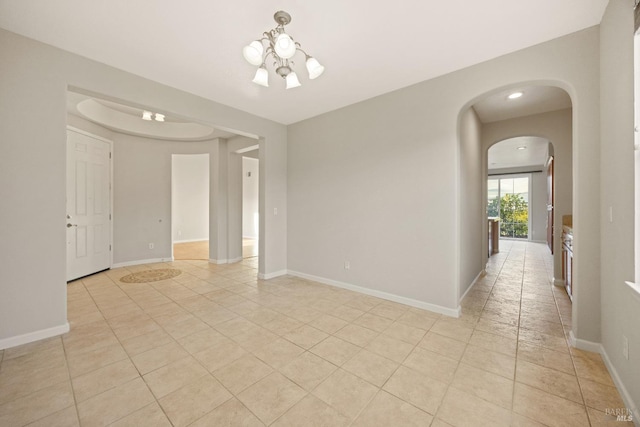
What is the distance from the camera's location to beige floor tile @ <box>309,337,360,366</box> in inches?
78.8

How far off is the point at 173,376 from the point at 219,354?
0.35 metres

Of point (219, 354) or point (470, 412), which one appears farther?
point (219, 354)

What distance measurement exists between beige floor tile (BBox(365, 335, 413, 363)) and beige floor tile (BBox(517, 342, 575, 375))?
89cm

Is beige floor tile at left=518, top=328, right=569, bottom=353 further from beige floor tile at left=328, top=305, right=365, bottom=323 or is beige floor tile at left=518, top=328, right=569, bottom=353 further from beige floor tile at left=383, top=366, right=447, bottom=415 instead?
beige floor tile at left=328, top=305, right=365, bottom=323

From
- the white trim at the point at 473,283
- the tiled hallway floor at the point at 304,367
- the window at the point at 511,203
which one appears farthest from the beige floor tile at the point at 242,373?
the window at the point at 511,203

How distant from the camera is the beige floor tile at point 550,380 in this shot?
1622 millimetres

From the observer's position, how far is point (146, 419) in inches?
55.7

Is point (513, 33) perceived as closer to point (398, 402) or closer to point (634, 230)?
point (634, 230)

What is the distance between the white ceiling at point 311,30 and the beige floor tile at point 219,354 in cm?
273

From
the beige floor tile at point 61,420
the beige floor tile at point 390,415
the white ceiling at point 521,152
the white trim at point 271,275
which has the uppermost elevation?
the white ceiling at point 521,152

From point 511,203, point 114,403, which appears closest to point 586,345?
point 114,403

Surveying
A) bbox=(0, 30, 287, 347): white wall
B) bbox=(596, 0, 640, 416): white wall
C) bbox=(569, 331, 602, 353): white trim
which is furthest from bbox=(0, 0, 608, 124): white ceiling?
bbox=(569, 331, 602, 353): white trim

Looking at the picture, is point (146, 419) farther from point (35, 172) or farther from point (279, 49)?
point (279, 49)

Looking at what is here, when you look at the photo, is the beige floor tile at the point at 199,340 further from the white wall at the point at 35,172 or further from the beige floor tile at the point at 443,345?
the beige floor tile at the point at 443,345
